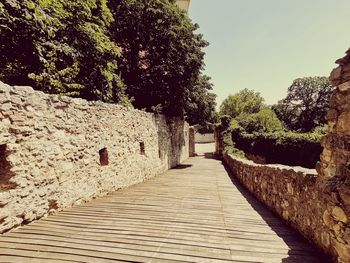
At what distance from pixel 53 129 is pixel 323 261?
205 inches

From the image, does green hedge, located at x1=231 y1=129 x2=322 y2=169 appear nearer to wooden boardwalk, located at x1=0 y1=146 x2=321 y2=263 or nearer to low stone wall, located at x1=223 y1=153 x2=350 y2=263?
low stone wall, located at x1=223 y1=153 x2=350 y2=263

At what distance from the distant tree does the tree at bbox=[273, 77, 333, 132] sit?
33700mm

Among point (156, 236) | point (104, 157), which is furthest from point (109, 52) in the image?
Answer: point (156, 236)

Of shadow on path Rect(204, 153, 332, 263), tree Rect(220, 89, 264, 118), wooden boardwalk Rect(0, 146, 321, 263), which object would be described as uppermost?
tree Rect(220, 89, 264, 118)

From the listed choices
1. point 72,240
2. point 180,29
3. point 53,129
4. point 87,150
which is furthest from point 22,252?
point 180,29

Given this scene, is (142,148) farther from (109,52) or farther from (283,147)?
(283,147)

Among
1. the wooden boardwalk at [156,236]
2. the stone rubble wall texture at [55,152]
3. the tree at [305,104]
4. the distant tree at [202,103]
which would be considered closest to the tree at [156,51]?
the distant tree at [202,103]

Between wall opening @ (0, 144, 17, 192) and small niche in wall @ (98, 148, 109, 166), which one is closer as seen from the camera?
wall opening @ (0, 144, 17, 192)

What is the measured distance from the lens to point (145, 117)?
37.5ft

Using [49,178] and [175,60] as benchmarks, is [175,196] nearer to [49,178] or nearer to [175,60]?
[49,178]

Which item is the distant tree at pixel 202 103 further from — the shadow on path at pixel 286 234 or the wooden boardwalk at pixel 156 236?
the wooden boardwalk at pixel 156 236

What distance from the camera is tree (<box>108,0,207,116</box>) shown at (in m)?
14.9

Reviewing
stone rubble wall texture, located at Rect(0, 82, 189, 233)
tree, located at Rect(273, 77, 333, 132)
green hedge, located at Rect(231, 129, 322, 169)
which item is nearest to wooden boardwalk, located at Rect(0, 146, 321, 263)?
stone rubble wall texture, located at Rect(0, 82, 189, 233)

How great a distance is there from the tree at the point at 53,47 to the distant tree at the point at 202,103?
838 cm
